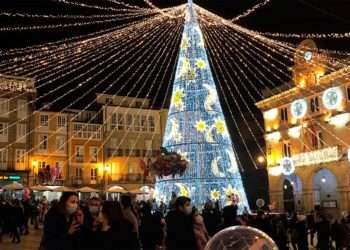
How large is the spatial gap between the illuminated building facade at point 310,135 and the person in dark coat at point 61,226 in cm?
2367

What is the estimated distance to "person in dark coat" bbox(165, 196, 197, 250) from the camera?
6.34 meters

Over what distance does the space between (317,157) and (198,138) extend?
54.8 ft

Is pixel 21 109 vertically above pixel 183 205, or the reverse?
pixel 21 109

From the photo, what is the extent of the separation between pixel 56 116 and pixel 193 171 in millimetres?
30725

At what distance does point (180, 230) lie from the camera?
636 centimetres

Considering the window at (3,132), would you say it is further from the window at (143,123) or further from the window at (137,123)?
the window at (143,123)

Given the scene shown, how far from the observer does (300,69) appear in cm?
3400

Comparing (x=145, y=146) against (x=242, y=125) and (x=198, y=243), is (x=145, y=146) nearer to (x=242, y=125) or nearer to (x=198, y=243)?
(x=242, y=125)

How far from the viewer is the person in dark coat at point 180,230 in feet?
20.8

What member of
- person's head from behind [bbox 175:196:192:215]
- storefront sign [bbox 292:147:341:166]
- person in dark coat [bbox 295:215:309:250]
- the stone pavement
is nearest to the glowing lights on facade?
storefront sign [bbox 292:147:341:166]

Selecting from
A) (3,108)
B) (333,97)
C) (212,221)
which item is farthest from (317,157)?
(3,108)

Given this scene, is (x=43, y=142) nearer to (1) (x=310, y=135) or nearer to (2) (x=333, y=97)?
(1) (x=310, y=135)

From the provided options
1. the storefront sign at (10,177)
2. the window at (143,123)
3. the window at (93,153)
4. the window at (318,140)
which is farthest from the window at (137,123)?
the window at (318,140)

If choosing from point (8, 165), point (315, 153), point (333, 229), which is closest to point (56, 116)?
point (8, 165)
